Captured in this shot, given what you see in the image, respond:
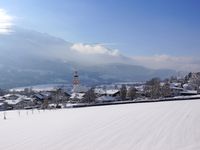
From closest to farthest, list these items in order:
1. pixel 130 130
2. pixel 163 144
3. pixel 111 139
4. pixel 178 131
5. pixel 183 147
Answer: pixel 183 147 → pixel 163 144 → pixel 111 139 → pixel 178 131 → pixel 130 130

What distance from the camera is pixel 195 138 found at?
53.0 feet

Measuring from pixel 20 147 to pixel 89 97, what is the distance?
66740mm

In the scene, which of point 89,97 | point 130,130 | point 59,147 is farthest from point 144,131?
point 89,97

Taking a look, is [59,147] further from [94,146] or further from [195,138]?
[195,138]

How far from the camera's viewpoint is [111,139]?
682 inches

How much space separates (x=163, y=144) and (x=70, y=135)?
6.05m

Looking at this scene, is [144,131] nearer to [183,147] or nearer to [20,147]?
[183,147]

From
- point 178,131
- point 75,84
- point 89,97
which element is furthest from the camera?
point 75,84

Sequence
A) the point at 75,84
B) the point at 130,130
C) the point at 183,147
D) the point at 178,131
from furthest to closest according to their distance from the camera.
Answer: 1. the point at 75,84
2. the point at 130,130
3. the point at 178,131
4. the point at 183,147

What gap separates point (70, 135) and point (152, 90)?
69.5 meters

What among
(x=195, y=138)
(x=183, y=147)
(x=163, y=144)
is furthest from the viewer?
(x=195, y=138)

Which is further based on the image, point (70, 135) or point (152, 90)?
point (152, 90)

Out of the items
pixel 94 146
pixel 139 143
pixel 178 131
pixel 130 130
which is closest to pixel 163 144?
pixel 139 143

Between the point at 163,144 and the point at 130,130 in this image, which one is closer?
the point at 163,144
